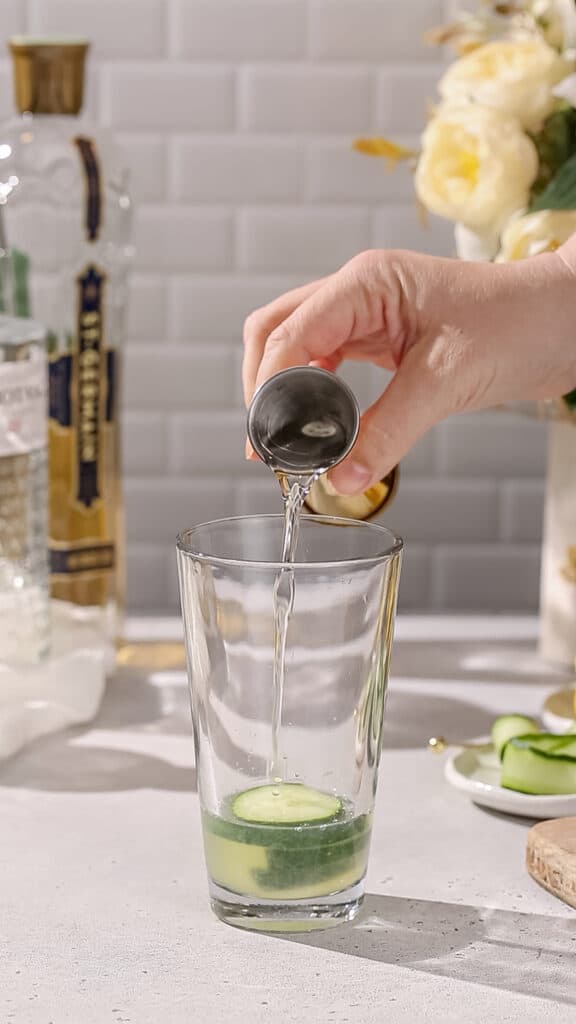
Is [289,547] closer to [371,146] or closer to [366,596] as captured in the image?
[366,596]

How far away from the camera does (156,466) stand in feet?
5.12

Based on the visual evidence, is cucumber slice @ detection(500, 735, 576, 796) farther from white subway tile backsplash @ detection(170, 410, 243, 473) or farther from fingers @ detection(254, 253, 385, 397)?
white subway tile backsplash @ detection(170, 410, 243, 473)

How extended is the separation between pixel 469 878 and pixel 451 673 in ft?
1.24

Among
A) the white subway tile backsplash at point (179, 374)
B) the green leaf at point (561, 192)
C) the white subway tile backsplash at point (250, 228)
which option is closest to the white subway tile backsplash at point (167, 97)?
the white subway tile backsplash at point (250, 228)

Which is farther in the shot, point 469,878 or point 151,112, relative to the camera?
point 151,112

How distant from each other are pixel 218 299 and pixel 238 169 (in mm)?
143

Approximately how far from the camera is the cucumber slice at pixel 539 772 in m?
0.78

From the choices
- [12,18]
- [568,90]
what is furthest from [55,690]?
[12,18]

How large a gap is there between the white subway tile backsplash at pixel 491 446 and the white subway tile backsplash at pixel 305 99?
1.14ft

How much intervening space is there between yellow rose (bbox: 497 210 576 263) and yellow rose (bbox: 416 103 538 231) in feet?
0.16

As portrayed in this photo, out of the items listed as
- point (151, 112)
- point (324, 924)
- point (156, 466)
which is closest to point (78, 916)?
point (324, 924)

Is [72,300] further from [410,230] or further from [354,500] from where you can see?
[410,230]

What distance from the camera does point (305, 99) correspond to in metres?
1.50

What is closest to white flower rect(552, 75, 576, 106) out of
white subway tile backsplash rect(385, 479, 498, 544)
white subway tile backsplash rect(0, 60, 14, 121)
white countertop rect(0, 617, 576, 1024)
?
white countertop rect(0, 617, 576, 1024)
